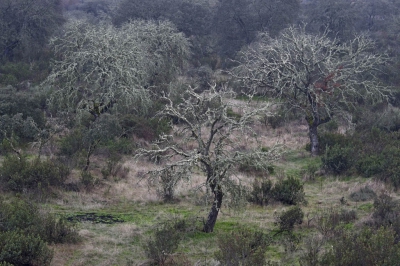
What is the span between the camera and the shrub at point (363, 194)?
1258 cm

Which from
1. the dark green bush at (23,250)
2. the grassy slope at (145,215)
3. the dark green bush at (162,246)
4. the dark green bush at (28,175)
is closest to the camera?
the dark green bush at (23,250)

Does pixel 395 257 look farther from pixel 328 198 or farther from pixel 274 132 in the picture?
pixel 274 132

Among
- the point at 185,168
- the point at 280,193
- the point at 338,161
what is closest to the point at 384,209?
the point at 280,193

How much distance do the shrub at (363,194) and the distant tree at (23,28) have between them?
2449 centimetres

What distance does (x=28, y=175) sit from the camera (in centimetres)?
1247

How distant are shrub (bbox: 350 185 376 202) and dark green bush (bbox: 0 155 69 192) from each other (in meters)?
7.87

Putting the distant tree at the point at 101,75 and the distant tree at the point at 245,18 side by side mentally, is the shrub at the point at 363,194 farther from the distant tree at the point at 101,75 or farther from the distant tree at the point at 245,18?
the distant tree at the point at 245,18

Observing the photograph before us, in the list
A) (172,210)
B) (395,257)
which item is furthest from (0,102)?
(395,257)

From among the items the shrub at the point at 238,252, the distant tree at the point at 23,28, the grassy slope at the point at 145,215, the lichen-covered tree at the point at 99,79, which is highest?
the distant tree at the point at 23,28

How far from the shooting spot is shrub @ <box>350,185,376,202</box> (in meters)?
12.6

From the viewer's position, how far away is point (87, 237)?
10156 millimetres

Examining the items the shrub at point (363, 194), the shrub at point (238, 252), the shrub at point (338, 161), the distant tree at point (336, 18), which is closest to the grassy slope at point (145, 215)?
the shrub at point (363, 194)

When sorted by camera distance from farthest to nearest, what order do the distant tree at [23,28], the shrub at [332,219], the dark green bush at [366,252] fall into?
1. the distant tree at [23,28]
2. the shrub at [332,219]
3. the dark green bush at [366,252]

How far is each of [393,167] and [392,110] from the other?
8.43 m
